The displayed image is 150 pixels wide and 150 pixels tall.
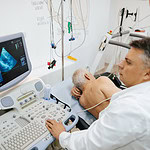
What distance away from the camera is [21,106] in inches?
45.6

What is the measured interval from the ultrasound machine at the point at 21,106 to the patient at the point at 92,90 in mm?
360

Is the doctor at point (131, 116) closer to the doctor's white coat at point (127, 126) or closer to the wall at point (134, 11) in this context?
the doctor's white coat at point (127, 126)

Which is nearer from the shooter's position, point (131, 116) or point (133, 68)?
point (131, 116)

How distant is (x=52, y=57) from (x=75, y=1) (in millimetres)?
918

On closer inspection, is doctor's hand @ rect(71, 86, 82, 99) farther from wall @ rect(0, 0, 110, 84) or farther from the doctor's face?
the doctor's face

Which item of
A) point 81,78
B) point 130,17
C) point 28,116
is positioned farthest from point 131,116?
point 130,17

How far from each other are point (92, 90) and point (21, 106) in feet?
2.37

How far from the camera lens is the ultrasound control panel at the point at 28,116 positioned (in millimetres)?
924

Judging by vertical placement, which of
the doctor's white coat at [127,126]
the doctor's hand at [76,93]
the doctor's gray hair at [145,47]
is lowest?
the doctor's hand at [76,93]

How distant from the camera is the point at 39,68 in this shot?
1873mm

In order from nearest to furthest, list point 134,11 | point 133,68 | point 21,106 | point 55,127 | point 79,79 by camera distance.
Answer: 1. point 133,68
2. point 55,127
3. point 21,106
4. point 79,79
5. point 134,11

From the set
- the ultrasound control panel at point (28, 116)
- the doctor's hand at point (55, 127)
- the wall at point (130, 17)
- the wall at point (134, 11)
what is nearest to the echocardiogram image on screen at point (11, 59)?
the ultrasound control panel at point (28, 116)

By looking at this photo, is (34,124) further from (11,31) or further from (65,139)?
(11,31)

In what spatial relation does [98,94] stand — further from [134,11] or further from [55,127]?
[134,11]
